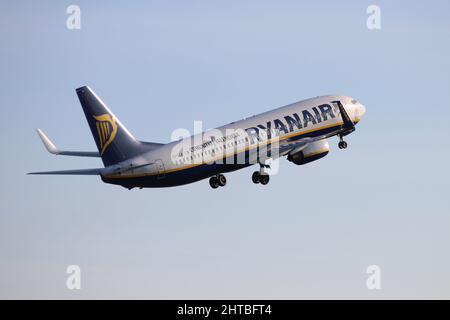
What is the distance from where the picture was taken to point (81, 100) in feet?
253

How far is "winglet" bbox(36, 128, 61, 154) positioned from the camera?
8938cm

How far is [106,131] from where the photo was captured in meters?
77.3

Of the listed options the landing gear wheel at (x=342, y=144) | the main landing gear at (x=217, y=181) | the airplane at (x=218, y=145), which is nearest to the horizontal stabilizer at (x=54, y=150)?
the airplane at (x=218, y=145)

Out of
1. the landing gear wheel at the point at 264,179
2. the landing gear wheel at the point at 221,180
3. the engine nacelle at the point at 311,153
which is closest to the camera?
the landing gear wheel at the point at 221,180

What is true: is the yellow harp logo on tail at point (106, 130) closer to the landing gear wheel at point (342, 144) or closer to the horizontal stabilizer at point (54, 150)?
the horizontal stabilizer at point (54, 150)

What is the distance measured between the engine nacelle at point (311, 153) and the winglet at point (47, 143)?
19.7 meters

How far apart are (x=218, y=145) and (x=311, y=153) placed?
9548 millimetres

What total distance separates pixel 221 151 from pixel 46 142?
16.3 metres

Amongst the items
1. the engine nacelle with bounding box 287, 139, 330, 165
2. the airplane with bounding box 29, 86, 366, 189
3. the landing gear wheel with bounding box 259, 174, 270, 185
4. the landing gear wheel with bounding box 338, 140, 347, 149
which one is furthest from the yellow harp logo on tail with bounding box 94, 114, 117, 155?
the landing gear wheel with bounding box 338, 140, 347, 149

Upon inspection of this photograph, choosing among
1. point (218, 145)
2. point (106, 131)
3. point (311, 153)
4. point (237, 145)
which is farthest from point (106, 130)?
point (311, 153)

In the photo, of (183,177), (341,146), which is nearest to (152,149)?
(183,177)

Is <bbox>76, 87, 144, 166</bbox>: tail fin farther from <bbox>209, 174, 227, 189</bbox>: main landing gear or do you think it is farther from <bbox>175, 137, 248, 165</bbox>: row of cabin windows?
<bbox>209, 174, 227, 189</bbox>: main landing gear

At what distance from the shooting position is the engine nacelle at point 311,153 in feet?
289
